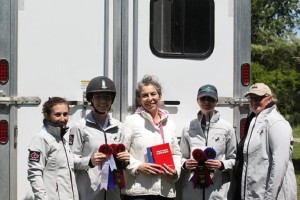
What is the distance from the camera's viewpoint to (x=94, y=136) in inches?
189

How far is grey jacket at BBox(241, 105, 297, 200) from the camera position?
4492 mm

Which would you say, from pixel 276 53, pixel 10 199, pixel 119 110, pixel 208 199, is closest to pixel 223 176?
pixel 208 199

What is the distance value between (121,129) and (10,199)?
1.13 metres

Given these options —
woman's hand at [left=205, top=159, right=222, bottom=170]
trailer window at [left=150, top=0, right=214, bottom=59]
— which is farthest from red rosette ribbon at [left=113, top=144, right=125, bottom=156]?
trailer window at [left=150, top=0, right=214, bottom=59]

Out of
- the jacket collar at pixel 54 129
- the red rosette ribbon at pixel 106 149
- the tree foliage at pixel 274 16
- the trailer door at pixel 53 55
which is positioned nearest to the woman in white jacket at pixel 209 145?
the red rosette ribbon at pixel 106 149

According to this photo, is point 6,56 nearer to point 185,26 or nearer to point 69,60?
point 69,60

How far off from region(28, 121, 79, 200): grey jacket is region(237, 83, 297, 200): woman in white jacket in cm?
135

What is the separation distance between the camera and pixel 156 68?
541 centimetres

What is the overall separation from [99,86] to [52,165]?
0.72 meters

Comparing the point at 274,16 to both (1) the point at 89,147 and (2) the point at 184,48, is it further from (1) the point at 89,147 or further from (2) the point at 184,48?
(1) the point at 89,147

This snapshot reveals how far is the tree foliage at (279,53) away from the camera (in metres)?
13.4

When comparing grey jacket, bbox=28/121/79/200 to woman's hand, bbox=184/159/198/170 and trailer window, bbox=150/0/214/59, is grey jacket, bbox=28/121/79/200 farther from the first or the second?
trailer window, bbox=150/0/214/59

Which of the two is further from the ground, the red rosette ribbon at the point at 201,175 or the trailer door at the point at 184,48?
the trailer door at the point at 184,48

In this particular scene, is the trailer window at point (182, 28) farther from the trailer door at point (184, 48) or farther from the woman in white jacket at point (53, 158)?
the woman in white jacket at point (53, 158)
